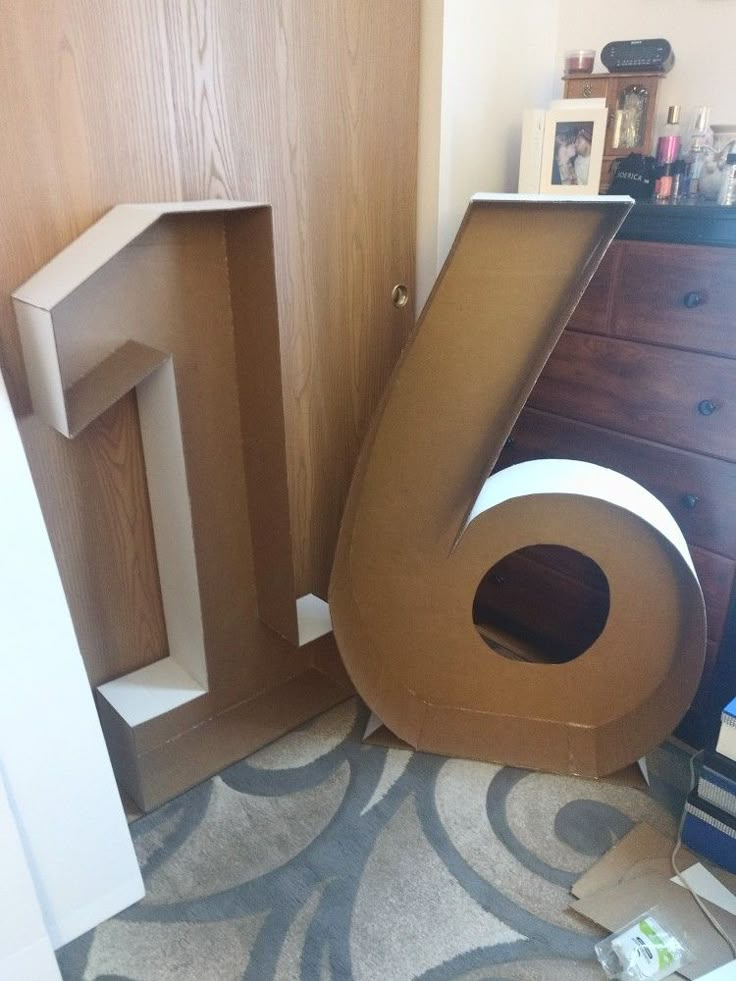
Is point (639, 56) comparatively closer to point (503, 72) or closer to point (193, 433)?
point (503, 72)

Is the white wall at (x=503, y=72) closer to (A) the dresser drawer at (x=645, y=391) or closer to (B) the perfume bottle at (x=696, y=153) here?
(B) the perfume bottle at (x=696, y=153)

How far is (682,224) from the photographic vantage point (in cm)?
143

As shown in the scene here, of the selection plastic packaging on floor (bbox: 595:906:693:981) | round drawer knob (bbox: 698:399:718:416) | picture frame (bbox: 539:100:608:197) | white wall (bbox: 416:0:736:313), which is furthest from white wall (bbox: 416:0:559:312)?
plastic packaging on floor (bbox: 595:906:693:981)

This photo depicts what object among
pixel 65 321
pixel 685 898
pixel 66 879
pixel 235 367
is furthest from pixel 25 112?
pixel 685 898

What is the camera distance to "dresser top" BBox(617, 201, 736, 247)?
1373 mm

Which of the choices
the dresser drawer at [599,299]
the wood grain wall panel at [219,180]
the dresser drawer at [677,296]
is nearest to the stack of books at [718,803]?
the dresser drawer at [677,296]

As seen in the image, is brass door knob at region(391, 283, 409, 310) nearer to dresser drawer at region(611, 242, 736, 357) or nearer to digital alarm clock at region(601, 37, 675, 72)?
dresser drawer at region(611, 242, 736, 357)

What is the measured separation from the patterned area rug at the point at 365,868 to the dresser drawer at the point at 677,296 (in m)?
0.91

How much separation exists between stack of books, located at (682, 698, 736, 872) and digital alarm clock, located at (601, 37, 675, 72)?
130 centimetres

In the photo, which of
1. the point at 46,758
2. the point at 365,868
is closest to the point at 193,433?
the point at 46,758

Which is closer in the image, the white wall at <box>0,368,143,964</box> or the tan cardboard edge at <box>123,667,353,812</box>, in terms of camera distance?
the white wall at <box>0,368,143,964</box>

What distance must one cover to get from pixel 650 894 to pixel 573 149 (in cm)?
148

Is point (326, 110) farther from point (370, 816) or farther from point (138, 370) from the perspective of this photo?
point (370, 816)

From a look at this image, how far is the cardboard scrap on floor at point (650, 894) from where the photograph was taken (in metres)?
1.26
